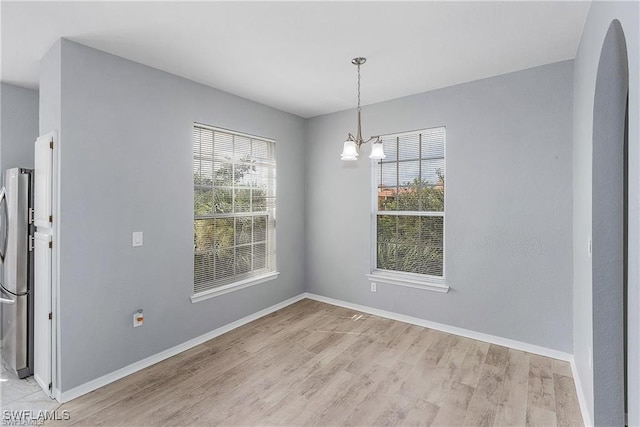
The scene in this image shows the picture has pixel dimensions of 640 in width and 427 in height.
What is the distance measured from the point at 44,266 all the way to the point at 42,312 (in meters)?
0.37

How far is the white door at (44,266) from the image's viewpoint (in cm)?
242

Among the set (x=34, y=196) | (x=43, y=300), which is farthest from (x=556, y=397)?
(x=34, y=196)

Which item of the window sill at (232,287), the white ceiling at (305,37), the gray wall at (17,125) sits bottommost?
the window sill at (232,287)

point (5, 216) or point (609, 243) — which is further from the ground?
point (5, 216)

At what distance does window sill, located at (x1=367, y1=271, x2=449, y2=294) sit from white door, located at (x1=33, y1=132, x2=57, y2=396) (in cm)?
321

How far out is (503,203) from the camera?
3191 mm

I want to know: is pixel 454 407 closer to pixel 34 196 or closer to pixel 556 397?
pixel 556 397

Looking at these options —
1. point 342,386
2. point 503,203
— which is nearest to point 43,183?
point 342,386

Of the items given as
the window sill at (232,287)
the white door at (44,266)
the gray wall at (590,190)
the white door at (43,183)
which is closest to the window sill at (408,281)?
the gray wall at (590,190)

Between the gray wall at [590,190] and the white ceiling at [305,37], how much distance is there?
0.39 meters

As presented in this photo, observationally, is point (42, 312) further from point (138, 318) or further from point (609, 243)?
point (609, 243)

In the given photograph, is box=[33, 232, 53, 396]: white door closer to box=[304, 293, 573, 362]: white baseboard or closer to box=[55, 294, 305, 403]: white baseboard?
box=[55, 294, 305, 403]: white baseboard

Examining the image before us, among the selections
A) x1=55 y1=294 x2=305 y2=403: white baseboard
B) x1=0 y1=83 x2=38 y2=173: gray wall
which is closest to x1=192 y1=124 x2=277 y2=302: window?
x1=55 y1=294 x2=305 y2=403: white baseboard

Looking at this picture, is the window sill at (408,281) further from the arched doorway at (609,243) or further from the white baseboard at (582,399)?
the arched doorway at (609,243)
